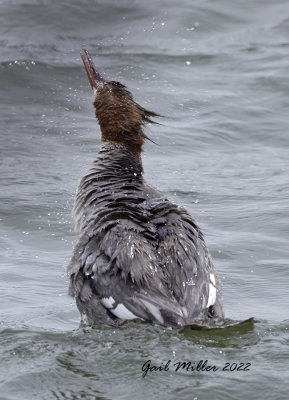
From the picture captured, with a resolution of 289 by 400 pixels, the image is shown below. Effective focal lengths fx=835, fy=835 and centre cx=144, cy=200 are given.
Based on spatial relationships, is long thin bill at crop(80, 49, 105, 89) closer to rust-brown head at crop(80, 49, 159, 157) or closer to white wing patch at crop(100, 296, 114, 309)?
rust-brown head at crop(80, 49, 159, 157)

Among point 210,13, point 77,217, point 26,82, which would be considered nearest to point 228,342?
point 77,217

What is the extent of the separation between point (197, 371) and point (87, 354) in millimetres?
775

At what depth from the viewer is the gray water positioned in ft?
16.9

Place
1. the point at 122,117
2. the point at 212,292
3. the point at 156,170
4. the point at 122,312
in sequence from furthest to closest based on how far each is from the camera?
the point at 156,170, the point at 122,117, the point at 212,292, the point at 122,312

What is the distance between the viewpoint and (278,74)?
12.7 m

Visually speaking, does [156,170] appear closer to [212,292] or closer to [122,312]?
[212,292]

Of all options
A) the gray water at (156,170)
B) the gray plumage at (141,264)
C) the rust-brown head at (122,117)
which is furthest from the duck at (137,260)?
the rust-brown head at (122,117)

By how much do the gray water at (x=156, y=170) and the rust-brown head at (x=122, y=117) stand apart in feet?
3.91

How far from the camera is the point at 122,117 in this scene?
7.18m

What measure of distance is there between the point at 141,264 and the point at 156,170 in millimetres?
4196

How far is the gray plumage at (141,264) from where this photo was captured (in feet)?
18.1

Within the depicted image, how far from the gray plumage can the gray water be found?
0.16 m

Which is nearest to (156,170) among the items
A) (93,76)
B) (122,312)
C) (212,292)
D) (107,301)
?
(93,76)

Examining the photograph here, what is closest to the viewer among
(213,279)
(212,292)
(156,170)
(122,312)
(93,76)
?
(122,312)
